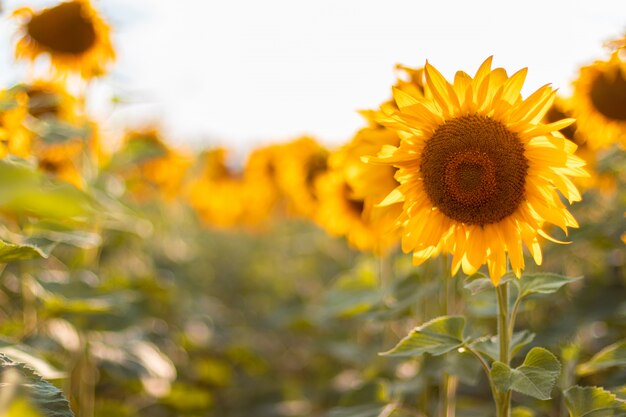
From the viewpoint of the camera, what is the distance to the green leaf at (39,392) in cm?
129

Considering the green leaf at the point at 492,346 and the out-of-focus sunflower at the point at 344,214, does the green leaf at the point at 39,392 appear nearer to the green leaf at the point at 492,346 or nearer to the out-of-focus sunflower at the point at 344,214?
the green leaf at the point at 492,346

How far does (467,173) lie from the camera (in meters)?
1.53

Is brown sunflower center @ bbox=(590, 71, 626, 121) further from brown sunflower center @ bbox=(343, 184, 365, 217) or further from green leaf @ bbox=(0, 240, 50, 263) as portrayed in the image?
green leaf @ bbox=(0, 240, 50, 263)

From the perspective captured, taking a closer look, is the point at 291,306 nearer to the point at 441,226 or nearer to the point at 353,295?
the point at 353,295

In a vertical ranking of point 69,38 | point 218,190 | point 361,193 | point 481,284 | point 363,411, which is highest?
point 69,38

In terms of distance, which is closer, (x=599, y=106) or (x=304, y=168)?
(x=599, y=106)

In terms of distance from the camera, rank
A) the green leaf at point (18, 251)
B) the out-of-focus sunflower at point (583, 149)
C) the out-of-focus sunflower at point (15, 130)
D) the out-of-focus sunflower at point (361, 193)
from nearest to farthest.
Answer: the green leaf at point (18, 251) < the out-of-focus sunflower at point (361, 193) < the out-of-focus sunflower at point (15, 130) < the out-of-focus sunflower at point (583, 149)

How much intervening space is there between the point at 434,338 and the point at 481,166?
410 mm

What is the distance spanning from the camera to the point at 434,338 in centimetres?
154

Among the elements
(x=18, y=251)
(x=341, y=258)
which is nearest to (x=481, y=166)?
(x=18, y=251)

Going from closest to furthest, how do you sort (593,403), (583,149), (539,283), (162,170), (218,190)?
(593,403)
(539,283)
(583,149)
(162,170)
(218,190)

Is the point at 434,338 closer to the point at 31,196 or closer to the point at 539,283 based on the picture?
the point at 539,283

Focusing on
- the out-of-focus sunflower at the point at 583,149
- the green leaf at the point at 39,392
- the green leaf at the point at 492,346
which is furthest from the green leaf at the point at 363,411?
the out-of-focus sunflower at the point at 583,149

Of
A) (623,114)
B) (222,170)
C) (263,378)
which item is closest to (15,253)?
(623,114)
